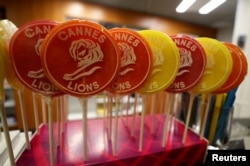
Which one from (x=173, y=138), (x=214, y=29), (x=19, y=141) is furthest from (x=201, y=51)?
(x=214, y=29)

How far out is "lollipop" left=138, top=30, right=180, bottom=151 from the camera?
521mm

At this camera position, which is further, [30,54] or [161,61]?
[161,61]

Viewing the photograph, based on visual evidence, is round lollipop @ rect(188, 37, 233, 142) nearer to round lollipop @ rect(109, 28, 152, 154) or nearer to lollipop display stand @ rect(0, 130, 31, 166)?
round lollipop @ rect(109, 28, 152, 154)

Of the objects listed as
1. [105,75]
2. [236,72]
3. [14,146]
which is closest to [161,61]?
[105,75]

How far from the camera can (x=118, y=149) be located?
59cm

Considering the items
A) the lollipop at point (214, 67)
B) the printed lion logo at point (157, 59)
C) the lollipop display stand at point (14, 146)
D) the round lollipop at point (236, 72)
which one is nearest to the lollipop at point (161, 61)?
the printed lion logo at point (157, 59)

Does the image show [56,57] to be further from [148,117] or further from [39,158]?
[148,117]

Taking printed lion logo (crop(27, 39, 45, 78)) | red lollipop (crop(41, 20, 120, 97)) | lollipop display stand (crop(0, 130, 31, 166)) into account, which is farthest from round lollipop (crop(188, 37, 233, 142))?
lollipop display stand (crop(0, 130, 31, 166))

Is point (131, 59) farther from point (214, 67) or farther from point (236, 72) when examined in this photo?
point (236, 72)

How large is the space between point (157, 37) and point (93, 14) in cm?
226

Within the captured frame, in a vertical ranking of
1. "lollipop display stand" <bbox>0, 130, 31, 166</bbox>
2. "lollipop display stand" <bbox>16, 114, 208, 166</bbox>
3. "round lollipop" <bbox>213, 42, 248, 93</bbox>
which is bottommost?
"lollipop display stand" <bbox>16, 114, 208, 166</bbox>

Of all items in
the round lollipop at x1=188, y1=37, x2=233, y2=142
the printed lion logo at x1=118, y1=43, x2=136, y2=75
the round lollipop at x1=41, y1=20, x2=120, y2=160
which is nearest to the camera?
the round lollipop at x1=41, y1=20, x2=120, y2=160

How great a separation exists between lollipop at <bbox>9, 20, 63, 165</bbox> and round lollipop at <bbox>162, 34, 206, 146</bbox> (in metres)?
0.45

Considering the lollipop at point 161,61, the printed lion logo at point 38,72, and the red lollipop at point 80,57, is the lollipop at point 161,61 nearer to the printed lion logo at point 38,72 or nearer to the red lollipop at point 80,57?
the red lollipop at point 80,57
